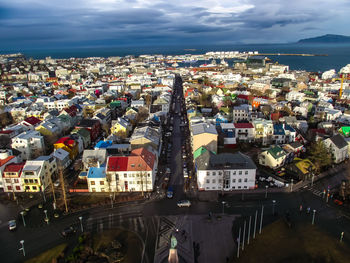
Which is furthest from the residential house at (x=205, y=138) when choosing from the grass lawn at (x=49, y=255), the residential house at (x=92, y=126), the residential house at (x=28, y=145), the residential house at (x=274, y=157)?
the residential house at (x=28, y=145)

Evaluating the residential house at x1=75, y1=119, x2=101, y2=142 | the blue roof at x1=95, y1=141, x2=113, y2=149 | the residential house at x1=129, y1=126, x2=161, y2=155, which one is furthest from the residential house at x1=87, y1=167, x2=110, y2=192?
Result: the residential house at x1=75, y1=119, x2=101, y2=142

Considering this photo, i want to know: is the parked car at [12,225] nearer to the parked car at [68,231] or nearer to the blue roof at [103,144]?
the parked car at [68,231]

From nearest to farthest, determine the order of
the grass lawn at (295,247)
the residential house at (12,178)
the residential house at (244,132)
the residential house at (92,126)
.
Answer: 1. the grass lawn at (295,247)
2. the residential house at (12,178)
3. the residential house at (244,132)
4. the residential house at (92,126)

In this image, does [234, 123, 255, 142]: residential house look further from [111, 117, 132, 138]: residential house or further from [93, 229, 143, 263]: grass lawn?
[93, 229, 143, 263]: grass lawn

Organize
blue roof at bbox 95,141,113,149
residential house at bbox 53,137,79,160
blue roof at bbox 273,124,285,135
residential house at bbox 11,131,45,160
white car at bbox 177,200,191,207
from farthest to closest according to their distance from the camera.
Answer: blue roof at bbox 273,124,285,135, residential house at bbox 11,131,45,160, residential house at bbox 53,137,79,160, blue roof at bbox 95,141,113,149, white car at bbox 177,200,191,207

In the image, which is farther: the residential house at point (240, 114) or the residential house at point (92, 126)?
the residential house at point (240, 114)

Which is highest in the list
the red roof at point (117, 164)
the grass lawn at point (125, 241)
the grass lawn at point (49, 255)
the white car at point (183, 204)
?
the red roof at point (117, 164)

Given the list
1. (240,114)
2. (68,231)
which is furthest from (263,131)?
(68,231)

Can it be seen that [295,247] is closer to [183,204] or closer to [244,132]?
[183,204]
